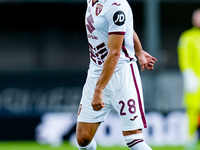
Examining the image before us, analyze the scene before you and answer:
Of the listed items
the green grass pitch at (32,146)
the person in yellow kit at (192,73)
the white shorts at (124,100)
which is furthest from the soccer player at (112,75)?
the green grass pitch at (32,146)

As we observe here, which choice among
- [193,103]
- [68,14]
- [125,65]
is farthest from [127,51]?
[68,14]

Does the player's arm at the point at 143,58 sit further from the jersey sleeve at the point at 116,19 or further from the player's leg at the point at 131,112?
the jersey sleeve at the point at 116,19

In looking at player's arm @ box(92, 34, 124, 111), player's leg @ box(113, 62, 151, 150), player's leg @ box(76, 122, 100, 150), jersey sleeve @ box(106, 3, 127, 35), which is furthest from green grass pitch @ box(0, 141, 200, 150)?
jersey sleeve @ box(106, 3, 127, 35)

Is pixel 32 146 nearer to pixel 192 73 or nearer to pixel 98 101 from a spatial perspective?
pixel 192 73

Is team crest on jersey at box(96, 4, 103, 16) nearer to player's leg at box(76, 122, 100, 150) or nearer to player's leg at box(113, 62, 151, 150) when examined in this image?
player's leg at box(113, 62, 151, 150)

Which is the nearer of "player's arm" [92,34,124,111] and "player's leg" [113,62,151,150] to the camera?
"player's arm" [92,34,124,111]

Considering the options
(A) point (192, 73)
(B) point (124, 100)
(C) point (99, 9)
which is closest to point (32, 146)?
(A) point (192, 73)

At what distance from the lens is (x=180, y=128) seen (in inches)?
430

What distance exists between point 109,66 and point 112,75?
39 centimetres

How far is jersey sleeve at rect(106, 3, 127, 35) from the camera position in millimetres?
4965

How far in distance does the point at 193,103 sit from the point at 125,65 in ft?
12.9

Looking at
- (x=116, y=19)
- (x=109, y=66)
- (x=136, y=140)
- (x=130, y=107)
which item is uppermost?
(x=116, y=19)

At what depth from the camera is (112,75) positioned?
17.6ft

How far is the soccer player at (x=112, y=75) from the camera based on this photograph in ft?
16.4
